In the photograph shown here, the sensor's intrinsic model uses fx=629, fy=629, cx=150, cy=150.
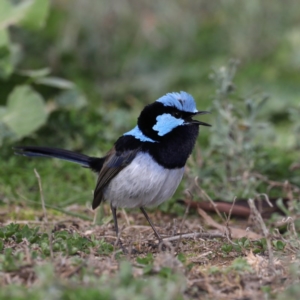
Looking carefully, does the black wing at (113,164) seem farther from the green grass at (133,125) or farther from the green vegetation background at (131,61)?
the green vegetation background at (131,61)

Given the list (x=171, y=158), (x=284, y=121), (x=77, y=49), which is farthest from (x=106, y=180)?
(x=77, y=49)

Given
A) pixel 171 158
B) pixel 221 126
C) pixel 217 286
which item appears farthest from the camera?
pixel 221 126

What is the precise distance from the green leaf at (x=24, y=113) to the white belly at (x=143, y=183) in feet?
6.13

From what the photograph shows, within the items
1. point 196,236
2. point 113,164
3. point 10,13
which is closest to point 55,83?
point 10,13

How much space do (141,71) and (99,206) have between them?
445 cm

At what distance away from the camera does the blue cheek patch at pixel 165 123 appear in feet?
13.8

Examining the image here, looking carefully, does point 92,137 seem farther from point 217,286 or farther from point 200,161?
point 217,286

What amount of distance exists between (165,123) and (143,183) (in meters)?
0.44

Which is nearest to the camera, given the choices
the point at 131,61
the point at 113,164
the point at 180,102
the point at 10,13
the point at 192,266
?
the point at 192,266

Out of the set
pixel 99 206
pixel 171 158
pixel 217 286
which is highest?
pixel 171 158

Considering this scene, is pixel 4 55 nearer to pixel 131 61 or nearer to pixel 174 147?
pixel 174 147

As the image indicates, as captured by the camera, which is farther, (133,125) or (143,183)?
(133,125)

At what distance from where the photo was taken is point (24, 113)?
5.98 meters

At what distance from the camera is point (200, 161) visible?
5324 millimetres
